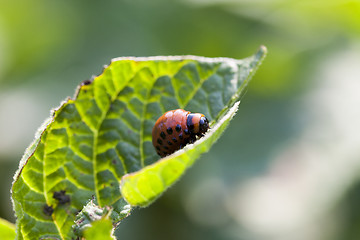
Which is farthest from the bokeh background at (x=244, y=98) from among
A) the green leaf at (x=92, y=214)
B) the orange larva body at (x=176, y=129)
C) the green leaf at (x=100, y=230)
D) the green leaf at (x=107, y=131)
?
the green leaf at (x=100, y=230)

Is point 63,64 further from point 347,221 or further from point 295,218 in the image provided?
point 347,221

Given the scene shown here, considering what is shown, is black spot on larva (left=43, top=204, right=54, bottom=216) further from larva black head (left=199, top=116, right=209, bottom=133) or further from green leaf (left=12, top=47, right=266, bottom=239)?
larva black head (left=199, top=116, right=209, bottom=133)

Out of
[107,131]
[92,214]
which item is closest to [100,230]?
[92,214]

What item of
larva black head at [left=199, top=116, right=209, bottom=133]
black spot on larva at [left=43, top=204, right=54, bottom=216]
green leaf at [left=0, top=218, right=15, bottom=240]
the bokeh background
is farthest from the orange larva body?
the bokeh background

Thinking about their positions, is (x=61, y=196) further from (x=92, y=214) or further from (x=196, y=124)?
(x=196, y=124)

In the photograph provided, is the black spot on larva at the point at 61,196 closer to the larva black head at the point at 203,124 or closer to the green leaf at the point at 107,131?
the green leaf at the point at 107,131

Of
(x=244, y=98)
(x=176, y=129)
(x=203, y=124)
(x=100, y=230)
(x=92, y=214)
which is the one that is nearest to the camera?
(x=100, y=230)
